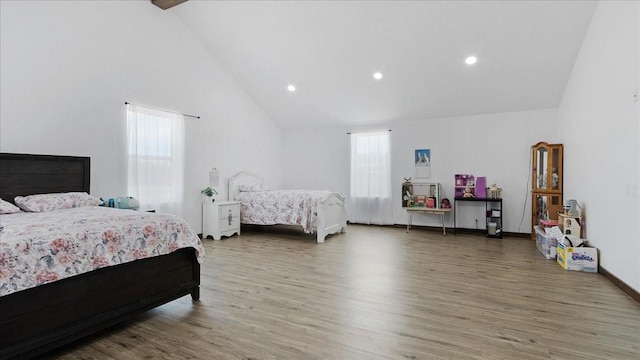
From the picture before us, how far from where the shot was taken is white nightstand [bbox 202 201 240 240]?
214 inches

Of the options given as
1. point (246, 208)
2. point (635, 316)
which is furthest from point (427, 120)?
point (635, 316)

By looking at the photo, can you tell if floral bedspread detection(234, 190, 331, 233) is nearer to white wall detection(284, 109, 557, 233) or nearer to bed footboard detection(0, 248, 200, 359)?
white wall detection(284, 109, 557, 233)

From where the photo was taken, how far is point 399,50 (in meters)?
5.08

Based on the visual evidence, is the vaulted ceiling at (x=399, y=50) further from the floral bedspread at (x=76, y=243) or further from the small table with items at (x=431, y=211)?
the floral bedspread at (x=76, y=243)

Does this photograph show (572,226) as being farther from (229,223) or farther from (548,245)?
(229,223)

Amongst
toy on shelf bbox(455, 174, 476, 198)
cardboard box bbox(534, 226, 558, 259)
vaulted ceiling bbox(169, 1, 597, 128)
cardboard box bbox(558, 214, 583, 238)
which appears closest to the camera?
cardboard box bbox(558, 214, 583, 238)

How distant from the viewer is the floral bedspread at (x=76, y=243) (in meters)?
1.76

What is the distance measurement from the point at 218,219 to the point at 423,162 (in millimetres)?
4130

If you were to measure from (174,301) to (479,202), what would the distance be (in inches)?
216

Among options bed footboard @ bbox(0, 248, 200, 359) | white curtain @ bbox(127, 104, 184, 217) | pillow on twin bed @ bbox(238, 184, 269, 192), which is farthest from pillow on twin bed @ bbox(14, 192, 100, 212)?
pillow on twin bed @ bbox(238, 184, 269, 192)

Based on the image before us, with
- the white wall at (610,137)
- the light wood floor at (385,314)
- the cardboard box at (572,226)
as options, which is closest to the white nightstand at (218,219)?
the light wood floor at (385,314)

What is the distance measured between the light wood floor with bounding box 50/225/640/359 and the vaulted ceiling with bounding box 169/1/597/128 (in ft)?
9.51

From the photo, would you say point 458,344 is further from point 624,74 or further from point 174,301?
point 624,74

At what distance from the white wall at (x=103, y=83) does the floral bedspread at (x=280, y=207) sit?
759mm
